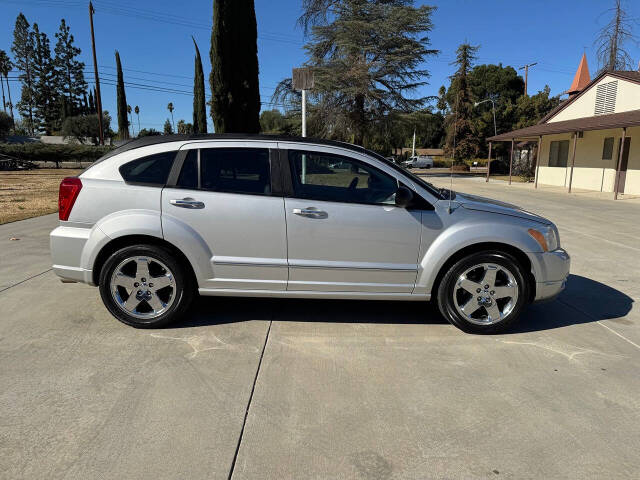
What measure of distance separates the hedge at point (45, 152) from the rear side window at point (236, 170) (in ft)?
131

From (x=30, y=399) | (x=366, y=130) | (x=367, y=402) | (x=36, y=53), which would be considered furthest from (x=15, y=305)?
(x=36, y=53)

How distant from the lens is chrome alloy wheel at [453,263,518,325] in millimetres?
4043

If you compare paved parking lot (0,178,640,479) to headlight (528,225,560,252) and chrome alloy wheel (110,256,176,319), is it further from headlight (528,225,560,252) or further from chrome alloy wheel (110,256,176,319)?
headlight (528,225,560,252)

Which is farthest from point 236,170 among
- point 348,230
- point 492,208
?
point 492,208

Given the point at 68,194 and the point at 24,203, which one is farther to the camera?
the point at 24,203

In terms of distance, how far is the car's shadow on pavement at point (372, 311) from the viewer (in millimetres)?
4410

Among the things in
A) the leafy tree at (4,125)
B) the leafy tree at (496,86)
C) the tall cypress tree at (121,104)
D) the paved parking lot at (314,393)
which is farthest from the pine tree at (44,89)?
the paved parking lot at (314,393)

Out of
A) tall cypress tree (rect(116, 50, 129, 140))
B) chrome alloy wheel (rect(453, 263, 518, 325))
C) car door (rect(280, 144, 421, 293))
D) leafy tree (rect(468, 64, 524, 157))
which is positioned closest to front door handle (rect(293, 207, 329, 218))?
car door (rect(280, 144, 421, 293))

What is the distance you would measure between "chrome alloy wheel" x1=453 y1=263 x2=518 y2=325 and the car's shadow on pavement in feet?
1.03

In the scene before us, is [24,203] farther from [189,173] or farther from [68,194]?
[189,173]

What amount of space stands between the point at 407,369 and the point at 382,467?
113 centimetres

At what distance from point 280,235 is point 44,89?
319 ft

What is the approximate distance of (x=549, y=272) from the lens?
4094mm

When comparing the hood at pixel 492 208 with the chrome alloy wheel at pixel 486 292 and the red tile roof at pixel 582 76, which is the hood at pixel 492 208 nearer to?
the chrome alloy wheel at pixel 486 292
